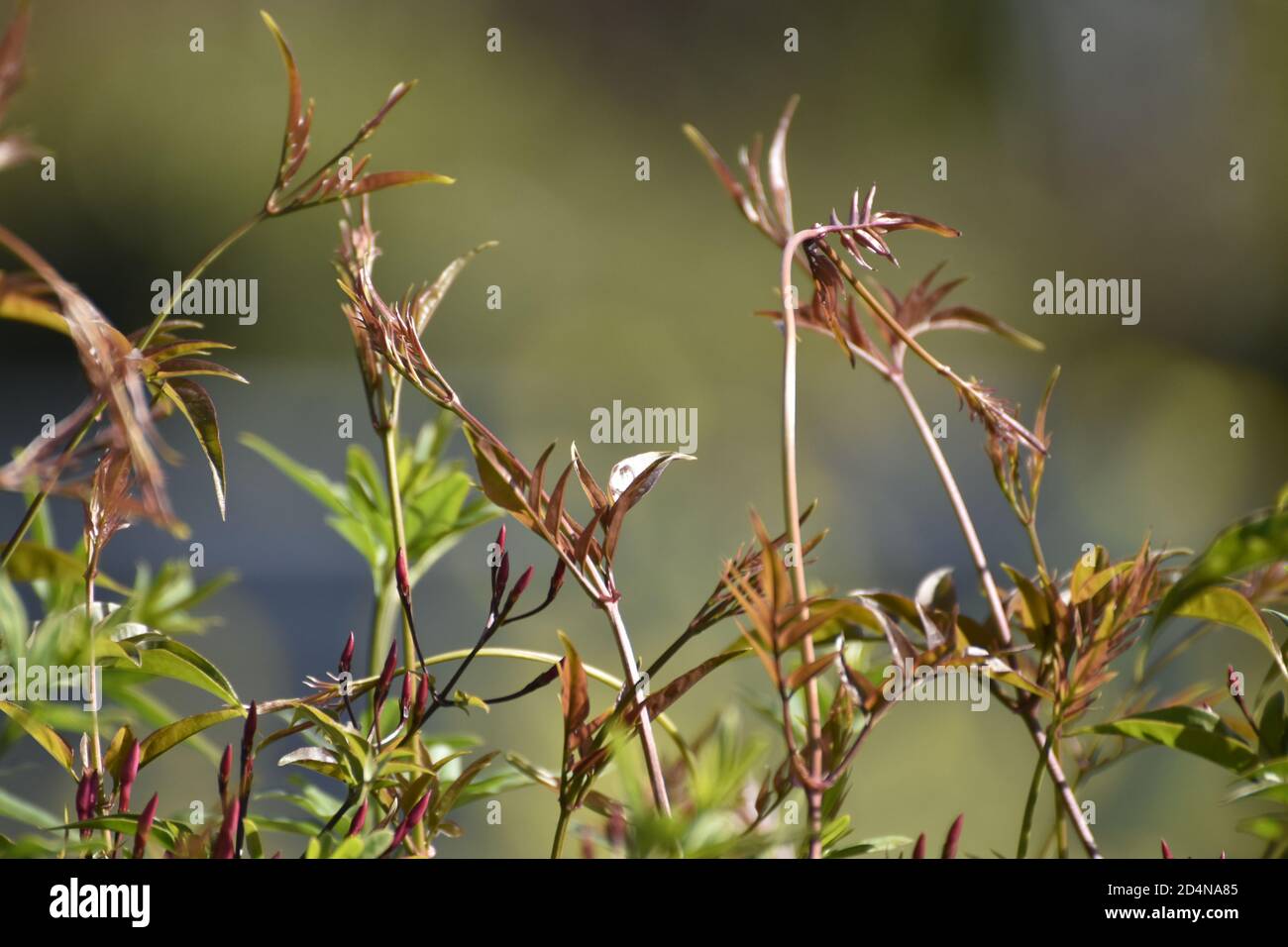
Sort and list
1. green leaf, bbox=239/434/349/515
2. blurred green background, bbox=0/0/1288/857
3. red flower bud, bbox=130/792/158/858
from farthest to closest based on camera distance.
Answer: blurred green background, bbox=0/0/1288/857
green leaf, bbox=239/434/349/515
red flower bud, bbox=130/792/158/858

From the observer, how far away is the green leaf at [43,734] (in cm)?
21

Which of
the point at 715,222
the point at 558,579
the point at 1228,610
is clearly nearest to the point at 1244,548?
the point at 1228,610

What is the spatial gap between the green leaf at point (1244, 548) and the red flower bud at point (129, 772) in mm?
199

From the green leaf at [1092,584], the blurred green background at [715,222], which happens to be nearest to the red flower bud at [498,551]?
the green leaf at [1092,584]

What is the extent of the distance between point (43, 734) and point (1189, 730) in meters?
0.22

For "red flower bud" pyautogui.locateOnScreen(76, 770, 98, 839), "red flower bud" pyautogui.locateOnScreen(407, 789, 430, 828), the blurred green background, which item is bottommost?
"red flower bud" pyautogui.locateOnScreen(407, 789, 430, 828)

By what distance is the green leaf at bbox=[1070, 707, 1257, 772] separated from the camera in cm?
21

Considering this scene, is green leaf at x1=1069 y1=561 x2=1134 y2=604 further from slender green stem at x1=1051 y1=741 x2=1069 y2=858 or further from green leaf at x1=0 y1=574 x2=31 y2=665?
green leaf at x1=0 y1=574 x2=31 y2=665

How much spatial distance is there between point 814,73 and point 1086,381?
20.6 inches

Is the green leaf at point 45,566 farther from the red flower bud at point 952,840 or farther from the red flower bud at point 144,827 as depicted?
the red flower bud at point 952,840

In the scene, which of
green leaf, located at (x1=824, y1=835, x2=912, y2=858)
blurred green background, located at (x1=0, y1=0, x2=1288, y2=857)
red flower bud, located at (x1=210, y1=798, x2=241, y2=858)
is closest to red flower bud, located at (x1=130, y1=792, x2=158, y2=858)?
red flower bud, located at (x1=210, y1=798, x2=241, y2=858)

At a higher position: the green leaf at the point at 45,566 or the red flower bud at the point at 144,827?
the green leaf at the point at 45,566

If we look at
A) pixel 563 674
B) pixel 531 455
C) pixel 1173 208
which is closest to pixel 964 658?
pixel 563 674

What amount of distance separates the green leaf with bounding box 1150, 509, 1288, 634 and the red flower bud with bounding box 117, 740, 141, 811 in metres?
0.20
